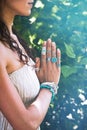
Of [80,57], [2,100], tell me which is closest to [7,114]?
[2,100]

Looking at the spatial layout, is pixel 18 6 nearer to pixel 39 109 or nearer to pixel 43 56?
pixel 43 56

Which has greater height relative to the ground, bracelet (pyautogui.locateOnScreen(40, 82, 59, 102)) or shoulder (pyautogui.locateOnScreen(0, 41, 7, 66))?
shoulder (pyautogui.locateOnScreen(0, 41, 7, 66))

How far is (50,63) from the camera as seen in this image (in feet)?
7.30

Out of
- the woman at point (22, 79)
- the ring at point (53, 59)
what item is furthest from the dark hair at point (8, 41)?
the ring at point (53, 59)

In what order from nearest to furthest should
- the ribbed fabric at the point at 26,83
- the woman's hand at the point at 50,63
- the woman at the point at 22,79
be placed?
1. the woman at the point at 22,79
2. the ribbed fabric at the point at 26,83
3. the woman's hand at the point at 50,63

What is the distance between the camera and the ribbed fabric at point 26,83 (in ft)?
6.81

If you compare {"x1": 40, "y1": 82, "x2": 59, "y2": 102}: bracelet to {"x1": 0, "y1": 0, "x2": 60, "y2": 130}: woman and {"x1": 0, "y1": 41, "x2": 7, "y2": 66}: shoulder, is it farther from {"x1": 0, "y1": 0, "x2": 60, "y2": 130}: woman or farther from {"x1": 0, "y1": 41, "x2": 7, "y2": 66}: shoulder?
{"x1": 0, "y1": 41, "x2": 7, "y2": 66}: shoulder

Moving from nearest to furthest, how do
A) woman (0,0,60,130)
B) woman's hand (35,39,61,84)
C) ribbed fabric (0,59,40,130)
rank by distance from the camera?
woman (0,0,60,130), ribbed fabric (0,59,40,130), woman's hand (35,39,61,84)

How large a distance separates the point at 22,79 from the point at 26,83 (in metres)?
0.03

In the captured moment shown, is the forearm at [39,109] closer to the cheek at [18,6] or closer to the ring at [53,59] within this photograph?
the ring at [53,59]

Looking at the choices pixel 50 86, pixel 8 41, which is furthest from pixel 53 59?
pixel 8 41

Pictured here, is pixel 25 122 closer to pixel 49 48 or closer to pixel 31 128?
pixel 31 128

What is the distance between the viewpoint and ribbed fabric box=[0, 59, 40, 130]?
2.08m

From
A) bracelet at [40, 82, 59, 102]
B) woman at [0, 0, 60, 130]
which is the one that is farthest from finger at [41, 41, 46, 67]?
bracelet at [40, 82, 59, 102]
